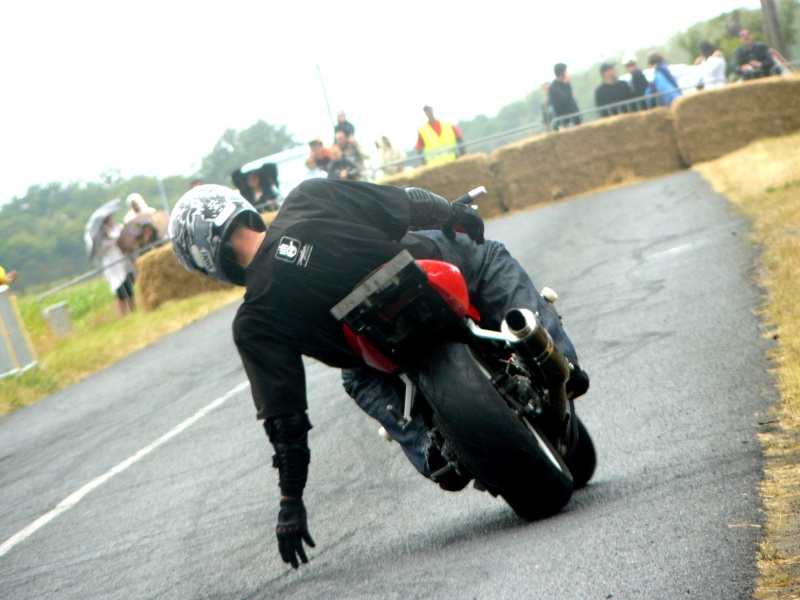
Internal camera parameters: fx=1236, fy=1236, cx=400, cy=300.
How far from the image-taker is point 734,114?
74.5ft

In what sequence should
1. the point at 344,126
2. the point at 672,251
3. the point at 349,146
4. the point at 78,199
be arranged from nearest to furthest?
the point at 672,251 → the point at 349,146 → the point at 344,126 → the point at 78,199

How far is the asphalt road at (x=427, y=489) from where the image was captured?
4.06 m

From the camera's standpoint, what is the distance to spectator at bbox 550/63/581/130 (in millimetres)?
23109

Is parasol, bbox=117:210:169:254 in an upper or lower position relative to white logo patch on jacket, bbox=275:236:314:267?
lower

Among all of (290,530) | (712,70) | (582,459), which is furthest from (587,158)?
(290,530)

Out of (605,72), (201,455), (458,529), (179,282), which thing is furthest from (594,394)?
(605,72)

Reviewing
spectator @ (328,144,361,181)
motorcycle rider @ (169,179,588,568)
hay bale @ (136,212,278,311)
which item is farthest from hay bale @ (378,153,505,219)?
Answer: motorcycle rider @ (169,179,588,568)

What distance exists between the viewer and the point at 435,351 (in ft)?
13.7

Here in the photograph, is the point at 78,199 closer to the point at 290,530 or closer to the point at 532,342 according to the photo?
the point at 290,530

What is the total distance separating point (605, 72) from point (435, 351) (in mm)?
20011

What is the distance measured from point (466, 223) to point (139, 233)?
1637 centimetres

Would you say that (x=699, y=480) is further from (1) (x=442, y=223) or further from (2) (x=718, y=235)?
(2) (x=718, y=235)

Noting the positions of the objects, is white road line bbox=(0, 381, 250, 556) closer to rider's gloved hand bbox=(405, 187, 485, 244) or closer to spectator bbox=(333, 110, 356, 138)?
rider's gloved hand bbox=(405, 187, 485, 244)

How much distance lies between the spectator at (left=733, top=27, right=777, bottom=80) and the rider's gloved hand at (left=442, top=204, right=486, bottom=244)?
20.5 metres
